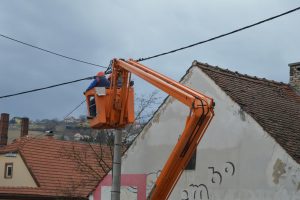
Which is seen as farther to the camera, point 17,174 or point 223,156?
point 17,174

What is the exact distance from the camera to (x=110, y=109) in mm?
11609

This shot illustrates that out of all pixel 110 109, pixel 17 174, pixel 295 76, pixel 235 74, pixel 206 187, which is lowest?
pixel 206 187

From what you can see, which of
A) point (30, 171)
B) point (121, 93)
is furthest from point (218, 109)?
point (30, 171)

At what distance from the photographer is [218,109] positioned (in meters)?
15.0

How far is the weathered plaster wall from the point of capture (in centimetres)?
2997

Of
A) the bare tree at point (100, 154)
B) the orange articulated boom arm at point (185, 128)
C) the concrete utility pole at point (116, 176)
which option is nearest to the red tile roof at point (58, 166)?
the bare tree at point (100, 154)

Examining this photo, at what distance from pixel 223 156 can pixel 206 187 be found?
0.95 metres

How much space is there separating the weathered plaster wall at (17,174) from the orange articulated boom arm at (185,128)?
65.3 ft

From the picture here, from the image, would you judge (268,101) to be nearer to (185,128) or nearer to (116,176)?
(116,176)

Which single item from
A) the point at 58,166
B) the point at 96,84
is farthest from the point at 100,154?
the point at 96,84

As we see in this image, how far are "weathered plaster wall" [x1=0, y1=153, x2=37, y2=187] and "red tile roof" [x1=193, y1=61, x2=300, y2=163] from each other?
15569mm

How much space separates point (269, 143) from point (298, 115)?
2881 mm

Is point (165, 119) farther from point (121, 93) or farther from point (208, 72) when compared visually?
point (121, 93)

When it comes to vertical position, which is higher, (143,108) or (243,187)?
(143,108)
